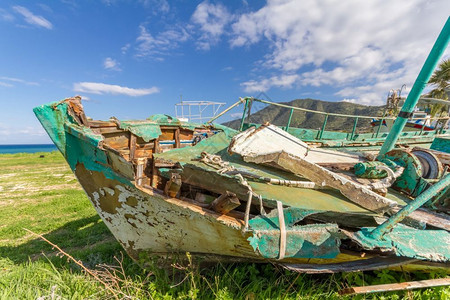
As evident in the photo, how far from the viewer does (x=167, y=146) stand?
4.44 meters

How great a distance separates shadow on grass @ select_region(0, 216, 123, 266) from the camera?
4.44 m

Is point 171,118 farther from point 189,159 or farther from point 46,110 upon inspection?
point 46,110

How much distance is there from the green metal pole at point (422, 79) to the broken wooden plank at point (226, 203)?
9.25ft

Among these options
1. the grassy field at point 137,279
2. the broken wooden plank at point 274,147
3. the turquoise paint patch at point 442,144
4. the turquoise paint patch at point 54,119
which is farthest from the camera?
the turquoise paint patch at point 442,144

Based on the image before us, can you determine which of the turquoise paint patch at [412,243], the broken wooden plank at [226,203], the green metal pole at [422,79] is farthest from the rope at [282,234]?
the green metal pole at [422,79]

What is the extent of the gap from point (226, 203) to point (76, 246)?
5221mm

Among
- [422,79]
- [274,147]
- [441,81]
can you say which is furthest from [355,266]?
[441,81]

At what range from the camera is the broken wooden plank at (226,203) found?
2042mm

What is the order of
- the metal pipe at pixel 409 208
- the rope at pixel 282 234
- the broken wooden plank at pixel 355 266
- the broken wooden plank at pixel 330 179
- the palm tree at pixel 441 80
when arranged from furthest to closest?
the palm tree at pixel 441 80 → the broken wooden plank at pixel 330 179 → the broken wooden plank at pixel 355 266 → the rope at pixel 282 234 → the metal pipe at pixel 409 208

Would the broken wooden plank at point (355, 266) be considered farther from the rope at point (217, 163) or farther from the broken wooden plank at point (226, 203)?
the rope at point (217, 163)

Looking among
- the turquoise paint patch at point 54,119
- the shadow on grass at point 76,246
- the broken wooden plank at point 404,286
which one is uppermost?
the turquoise paint patch at point 54,119

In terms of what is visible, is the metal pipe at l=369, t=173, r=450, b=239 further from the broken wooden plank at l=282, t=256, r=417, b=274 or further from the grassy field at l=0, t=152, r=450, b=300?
the grassy field at l=0, t=152, r=450, b=300

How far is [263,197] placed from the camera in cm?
221

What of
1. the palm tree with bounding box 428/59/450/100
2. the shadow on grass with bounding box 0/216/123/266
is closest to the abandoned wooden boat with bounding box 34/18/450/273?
the shadow on grass with bounding box 0/216/123/266
